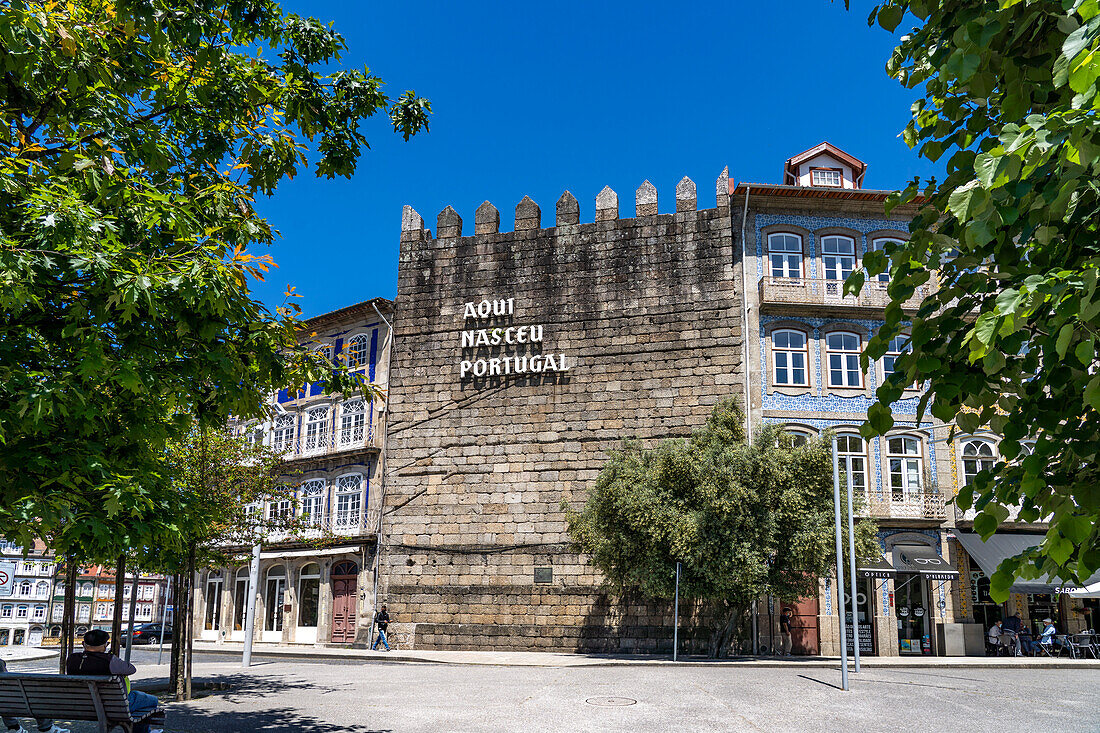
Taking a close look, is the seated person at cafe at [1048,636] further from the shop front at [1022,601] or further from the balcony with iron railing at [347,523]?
the balcony with iron railing at [347,523]

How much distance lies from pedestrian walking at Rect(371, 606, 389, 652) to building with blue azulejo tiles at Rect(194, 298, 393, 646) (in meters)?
1.13

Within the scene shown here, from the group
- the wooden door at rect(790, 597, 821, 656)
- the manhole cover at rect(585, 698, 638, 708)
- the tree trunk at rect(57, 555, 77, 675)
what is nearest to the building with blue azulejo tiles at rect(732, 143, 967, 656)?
the wooden door at rect(790, 597, 821, 656)

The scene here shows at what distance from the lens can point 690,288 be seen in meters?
28.2

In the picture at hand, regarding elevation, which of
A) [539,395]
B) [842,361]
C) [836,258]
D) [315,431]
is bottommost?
[315,431]

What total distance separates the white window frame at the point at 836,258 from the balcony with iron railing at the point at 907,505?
276 inches

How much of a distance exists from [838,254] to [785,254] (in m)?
1.70

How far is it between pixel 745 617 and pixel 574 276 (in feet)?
38.8

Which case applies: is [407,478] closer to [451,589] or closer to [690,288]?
[451,589]

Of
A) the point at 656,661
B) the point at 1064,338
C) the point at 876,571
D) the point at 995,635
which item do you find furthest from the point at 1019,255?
the point at 995,635

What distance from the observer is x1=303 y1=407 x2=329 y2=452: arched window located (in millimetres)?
34781

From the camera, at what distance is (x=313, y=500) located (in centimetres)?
3412

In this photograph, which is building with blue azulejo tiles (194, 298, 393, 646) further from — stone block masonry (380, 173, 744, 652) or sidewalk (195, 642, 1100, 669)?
sidewalk (195, 642, 1100, 669)

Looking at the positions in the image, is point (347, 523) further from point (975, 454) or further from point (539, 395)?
point (975, 454)

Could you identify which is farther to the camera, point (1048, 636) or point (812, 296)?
point (812, 296)
